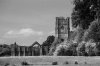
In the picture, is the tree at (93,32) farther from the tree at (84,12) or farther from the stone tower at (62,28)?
the stone tower at (62,28)

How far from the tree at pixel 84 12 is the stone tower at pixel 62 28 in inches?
4148

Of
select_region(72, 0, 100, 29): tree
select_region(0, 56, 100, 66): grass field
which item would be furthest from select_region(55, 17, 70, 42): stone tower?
select_region(72, 0, 100, 29): tree

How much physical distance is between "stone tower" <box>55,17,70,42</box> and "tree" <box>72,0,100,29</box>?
105348 mm

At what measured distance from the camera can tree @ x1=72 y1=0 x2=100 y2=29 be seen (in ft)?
82.2

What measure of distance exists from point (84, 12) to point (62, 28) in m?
111

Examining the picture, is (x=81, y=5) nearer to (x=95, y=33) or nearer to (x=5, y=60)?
(x=95, y=33)

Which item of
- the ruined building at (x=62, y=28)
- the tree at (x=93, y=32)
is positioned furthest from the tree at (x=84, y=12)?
the ruined building at (x=62, y=28)

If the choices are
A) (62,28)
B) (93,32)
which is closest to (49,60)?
(93,32)

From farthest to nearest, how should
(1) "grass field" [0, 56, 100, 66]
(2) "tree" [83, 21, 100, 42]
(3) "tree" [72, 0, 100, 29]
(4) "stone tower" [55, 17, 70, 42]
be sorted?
(4) "stone tower" [55, 17, 70, 42] < (1) "grass field" [0, 56, 100, 66] < (3) "tree" [72, 0, 100, 29] < (2) "tree" [83, 21, 100, 42]

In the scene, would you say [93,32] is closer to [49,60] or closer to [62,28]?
[49,60]

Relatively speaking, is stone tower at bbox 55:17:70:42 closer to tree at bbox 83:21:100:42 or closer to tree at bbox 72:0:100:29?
tree at bbox 72:0:100:29

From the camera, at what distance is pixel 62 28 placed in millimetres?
136625

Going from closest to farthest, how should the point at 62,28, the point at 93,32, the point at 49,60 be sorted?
the point at 93,32, the point at 49,60, the point at 62,28

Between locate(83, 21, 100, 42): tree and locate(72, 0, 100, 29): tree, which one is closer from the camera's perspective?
locate(83, 21, 100, 42): tree
